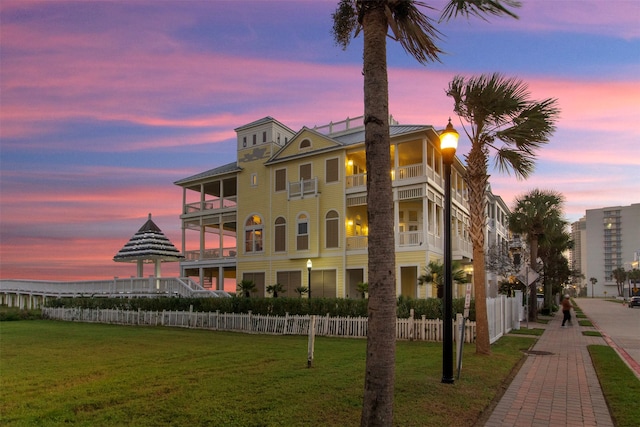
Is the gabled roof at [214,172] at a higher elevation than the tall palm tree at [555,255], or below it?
higher

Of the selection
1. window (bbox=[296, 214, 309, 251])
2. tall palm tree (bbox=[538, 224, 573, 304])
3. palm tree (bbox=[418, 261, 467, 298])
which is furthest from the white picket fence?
tall palm tree (bbox=[538, 224, 573, 304])

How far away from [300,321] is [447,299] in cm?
1052

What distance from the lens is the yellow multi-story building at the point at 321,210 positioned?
87.6 ft

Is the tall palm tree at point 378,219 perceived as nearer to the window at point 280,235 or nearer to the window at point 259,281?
the window at point 280,235

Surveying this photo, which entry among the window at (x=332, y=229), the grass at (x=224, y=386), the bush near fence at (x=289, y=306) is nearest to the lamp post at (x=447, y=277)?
the grass at (x=224, y=386)

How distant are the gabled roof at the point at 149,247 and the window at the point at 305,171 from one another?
11.1 meters

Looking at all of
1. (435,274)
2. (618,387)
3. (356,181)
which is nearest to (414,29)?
(618,387)

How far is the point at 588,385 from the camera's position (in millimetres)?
9875

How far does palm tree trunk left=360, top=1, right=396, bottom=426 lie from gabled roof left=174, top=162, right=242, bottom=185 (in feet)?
92.4

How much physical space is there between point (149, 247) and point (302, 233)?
10.9 m

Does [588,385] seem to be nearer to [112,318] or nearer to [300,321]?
[300,321]

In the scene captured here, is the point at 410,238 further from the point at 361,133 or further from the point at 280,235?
the point at 280,235

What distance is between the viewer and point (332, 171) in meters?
29.2

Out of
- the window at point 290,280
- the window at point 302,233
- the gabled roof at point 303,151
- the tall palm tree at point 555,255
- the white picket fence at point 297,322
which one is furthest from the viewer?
the tall palm tree at point 555,255
